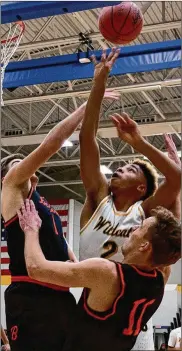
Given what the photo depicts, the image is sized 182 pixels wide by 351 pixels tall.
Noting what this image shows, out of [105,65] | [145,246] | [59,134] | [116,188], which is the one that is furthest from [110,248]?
[105,65]

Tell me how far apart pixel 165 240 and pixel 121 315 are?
0.39 metres

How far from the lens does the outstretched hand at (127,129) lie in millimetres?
2959

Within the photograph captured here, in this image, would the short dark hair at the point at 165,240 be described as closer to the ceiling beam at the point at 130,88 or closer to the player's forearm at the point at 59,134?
the player's forearm at the point at 59,134

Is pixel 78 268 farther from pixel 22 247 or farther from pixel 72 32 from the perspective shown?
pixel 72 32

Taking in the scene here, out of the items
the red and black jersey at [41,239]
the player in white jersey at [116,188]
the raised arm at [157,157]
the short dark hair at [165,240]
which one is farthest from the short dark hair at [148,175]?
the short dark hair at [165,240]

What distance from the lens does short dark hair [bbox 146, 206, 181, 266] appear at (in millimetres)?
2467

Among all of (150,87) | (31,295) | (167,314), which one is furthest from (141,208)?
(167,314)

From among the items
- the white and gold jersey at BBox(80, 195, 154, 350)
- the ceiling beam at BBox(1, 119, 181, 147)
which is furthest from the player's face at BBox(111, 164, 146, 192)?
the ceiling beam at BBox(1, 119, 181, 147)

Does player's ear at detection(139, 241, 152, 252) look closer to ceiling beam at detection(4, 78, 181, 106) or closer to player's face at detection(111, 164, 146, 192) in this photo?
player's face at detection(111, 164, 146, 192)

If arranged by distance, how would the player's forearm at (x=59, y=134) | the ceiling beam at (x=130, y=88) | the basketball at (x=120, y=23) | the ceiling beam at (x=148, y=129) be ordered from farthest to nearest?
the ceiling beam at (x=148, y=129)
the ceiling beam at (x=130, y=88)
the basketball at (x=120, y=23)
the player's forearm at (x=59, y=134)

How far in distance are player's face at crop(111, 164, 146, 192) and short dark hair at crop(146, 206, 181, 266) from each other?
0.74 meters

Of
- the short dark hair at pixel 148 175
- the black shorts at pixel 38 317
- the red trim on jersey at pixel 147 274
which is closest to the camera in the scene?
the red trim on jersey at pixel 147 274

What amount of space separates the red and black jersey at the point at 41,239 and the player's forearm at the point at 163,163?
60 centimetres

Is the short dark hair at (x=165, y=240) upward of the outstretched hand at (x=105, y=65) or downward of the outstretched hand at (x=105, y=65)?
downward
